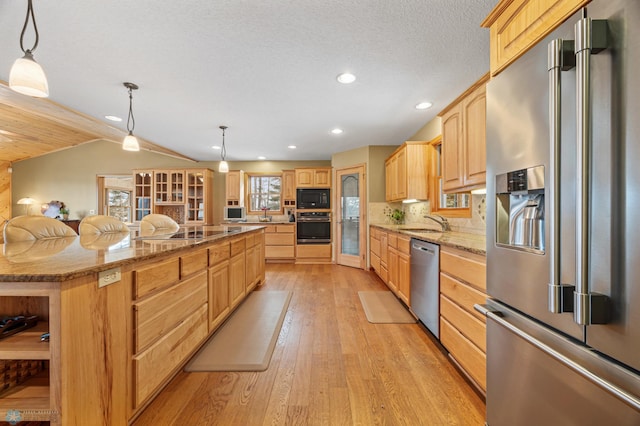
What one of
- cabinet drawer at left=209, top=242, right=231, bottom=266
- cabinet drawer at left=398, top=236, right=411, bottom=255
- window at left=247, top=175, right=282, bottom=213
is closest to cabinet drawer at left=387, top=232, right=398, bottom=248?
cabinet drawer at left=398, top=236, right=411, bottom=255

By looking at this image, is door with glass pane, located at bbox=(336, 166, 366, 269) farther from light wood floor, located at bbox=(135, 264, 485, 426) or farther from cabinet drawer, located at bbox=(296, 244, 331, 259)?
light wood floor, located at bbox=(135, 264, 485, 426)

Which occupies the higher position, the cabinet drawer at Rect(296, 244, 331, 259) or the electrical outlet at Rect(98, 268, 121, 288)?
the electrical outlet at Rect(98, 268, 121, 288)

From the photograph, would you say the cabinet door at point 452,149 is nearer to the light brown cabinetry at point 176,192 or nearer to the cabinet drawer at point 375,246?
the cabinet drawer at point 375,246

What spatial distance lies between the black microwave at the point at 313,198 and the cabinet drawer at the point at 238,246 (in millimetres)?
2827

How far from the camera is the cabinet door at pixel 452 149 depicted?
7.69 ft

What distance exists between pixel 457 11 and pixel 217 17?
5.25 feet

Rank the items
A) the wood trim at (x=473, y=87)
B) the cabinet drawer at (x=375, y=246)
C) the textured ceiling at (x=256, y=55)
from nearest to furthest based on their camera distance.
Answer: the textured ceiling at (x=256, y=55) → the wood trim at (x=473, y=87) → the cabinet drawer at (x=375, y=246)

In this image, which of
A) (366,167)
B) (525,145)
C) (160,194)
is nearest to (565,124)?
(525,145)

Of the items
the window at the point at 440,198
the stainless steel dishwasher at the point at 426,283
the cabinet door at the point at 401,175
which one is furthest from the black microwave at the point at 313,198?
the stainless steel dishwasher at the point at 426,283

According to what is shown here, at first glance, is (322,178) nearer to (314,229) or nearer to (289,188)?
(289,188)

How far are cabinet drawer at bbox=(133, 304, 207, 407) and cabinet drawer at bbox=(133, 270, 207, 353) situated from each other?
5 centimetres

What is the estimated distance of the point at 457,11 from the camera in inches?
66.3

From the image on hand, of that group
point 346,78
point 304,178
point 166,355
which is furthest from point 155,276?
point 304,178

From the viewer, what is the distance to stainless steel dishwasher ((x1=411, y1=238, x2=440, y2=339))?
2133mm
